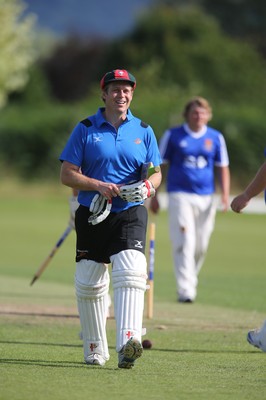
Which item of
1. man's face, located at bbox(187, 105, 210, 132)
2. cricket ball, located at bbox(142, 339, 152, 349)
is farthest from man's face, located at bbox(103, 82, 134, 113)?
man's face, located at bbox(187, 105, 210, 132)

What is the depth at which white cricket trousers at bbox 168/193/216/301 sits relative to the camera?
13.0 m

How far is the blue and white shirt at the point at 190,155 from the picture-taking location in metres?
13.2

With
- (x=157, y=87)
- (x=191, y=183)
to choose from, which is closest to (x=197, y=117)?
(x=191, y=183)

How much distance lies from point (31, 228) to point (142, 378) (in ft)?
59.9

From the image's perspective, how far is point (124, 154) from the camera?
8.13 metres

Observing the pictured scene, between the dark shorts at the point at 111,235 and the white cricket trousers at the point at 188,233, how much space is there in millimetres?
4853

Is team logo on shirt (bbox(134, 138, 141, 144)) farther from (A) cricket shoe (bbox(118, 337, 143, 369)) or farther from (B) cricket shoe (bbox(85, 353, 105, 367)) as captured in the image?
(B) cricket shoe (bbox(85, 353, 105, 367))

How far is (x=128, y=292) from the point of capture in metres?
7.89

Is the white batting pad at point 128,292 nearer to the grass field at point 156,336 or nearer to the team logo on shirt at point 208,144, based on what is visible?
the grass field at point 156,336

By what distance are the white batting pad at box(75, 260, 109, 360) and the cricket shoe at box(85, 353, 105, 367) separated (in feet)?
0.07

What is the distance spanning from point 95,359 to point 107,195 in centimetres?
116

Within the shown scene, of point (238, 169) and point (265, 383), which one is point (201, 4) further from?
point (265, 383)

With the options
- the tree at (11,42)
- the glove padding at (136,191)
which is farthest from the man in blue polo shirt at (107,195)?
the tree at (11,42)

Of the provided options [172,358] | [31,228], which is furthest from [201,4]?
[172,358]
